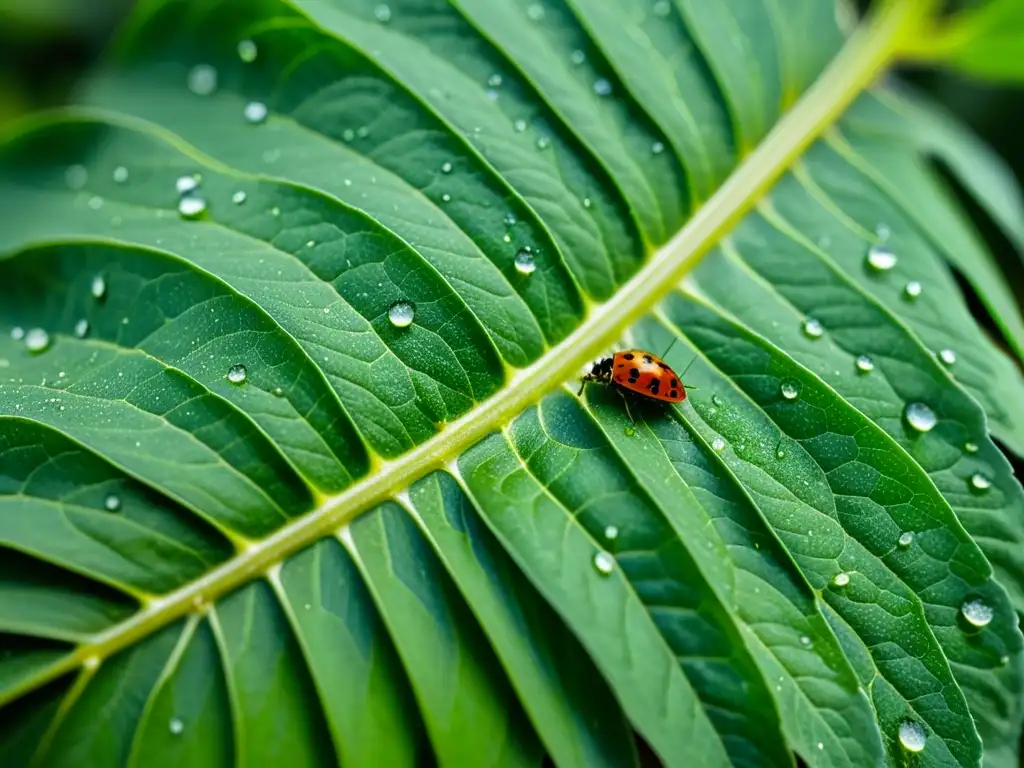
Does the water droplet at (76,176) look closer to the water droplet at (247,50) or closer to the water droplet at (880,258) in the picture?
the water droplet at (247,50)

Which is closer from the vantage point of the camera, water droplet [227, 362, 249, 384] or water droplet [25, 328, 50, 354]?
water droplet [227, 362, 249, 384]

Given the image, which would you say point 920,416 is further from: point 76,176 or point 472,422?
point 76,176

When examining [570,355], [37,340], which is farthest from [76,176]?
[570,355]

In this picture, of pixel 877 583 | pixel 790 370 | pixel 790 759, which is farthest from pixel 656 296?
pixel 790 759

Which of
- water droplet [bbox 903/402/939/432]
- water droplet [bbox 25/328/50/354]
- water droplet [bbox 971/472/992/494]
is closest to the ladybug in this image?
water droplet [bbox 903/402/939/432]

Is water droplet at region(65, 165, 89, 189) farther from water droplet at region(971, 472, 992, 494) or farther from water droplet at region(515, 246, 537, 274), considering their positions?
water droplet at region(971, 472, 992, 494)

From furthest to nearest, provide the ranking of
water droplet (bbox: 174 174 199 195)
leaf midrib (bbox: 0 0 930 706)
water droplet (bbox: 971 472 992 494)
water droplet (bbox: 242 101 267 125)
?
1. water droplet (bbox: 242 101 267 125)
2. water droplet (bbox: 174 174 199 195)
3. water droplet (bbox: 971 472 992 494)
4. leaf midrib (bbox: 0 0 930 706)
